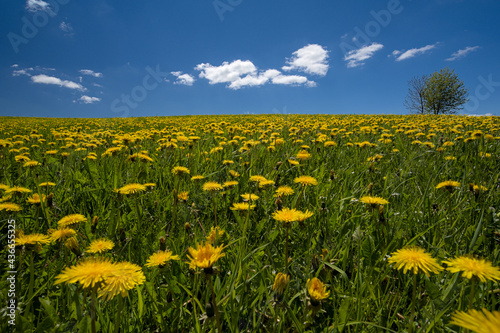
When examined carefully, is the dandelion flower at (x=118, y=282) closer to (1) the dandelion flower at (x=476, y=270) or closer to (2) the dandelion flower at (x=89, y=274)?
(2) the dandelion flower at (x=89, y=274)

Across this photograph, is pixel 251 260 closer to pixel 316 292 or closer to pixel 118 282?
pixel 316 292

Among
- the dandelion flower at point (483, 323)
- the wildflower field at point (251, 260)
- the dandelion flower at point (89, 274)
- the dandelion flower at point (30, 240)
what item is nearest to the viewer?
the dandelion flower at point (483, 323)

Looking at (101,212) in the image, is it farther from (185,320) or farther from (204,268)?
(204,268)

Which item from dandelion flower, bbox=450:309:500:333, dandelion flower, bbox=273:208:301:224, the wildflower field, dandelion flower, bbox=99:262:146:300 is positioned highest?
dandelion flower, bbox=450:309:500:333

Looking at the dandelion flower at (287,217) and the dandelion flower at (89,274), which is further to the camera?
the dandelion flower at (287,217)

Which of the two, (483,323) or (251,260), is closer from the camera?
(483,323)

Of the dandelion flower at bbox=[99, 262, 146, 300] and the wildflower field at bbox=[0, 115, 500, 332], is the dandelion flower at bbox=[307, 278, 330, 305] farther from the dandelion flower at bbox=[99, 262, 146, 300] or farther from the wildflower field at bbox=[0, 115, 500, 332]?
the dandelion flower at bbox=[99, 262, 146, 300]

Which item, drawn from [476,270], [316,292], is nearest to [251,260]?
[316,292]

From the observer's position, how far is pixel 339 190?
78.1 inches

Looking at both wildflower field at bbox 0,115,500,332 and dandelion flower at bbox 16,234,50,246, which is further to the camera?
dandelion flower at bbox 16,234,50,246

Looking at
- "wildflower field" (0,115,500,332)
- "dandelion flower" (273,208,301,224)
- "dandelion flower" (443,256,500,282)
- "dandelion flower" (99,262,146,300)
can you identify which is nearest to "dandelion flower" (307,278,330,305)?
"wildflower field" (0,115,500,332)

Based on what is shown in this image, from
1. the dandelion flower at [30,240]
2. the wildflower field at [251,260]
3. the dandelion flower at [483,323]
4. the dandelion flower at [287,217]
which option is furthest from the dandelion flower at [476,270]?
the dandelion flower at [30,240]

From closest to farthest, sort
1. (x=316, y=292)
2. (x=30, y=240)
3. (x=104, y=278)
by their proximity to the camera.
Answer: (x=104, y=278) → (x=316, y=292) → (x=30, y=240)

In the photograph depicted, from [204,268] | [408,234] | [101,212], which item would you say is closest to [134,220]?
[101,212]
